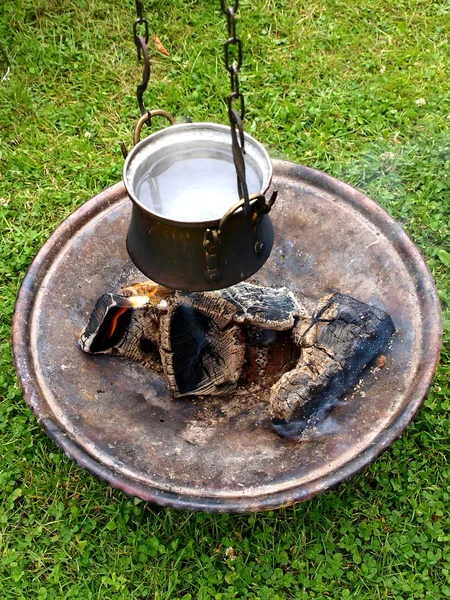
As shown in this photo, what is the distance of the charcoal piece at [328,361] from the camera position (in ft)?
8.12

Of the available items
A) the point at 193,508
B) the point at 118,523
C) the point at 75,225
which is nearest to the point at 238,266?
the point at 193,508

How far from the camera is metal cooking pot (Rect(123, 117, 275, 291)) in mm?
1951

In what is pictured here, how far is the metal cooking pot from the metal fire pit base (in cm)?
63

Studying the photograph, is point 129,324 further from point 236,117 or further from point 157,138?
point 236,117

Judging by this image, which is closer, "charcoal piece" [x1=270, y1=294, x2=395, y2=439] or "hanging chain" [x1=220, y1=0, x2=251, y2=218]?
"hanging chain" [x1=220, y1=0, x2=251, y2=218]

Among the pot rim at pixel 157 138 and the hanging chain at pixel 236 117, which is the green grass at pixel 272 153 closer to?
the pot rim at pixel 157 138

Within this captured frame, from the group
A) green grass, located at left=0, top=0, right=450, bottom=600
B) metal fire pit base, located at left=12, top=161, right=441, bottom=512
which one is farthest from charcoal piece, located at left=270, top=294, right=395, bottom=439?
green grass, located at left=0, top=0, right=450, bottom=600

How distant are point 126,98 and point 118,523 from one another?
2957 mm

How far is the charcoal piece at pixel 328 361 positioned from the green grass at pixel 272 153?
0.72 m

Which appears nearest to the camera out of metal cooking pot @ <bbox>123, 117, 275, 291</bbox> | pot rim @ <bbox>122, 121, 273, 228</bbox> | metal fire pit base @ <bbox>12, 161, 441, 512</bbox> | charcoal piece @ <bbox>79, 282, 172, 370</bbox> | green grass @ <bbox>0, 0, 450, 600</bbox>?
pot rim @ <bbox>122, 121, 273, 228</bbox>

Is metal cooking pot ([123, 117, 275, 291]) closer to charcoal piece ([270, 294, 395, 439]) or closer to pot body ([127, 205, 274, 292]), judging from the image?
pot body ([127, 205, 274, 292])

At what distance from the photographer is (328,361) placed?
2541 millimetres

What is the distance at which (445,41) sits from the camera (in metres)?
4.76

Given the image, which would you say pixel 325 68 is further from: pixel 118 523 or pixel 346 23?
pixel 118 523
